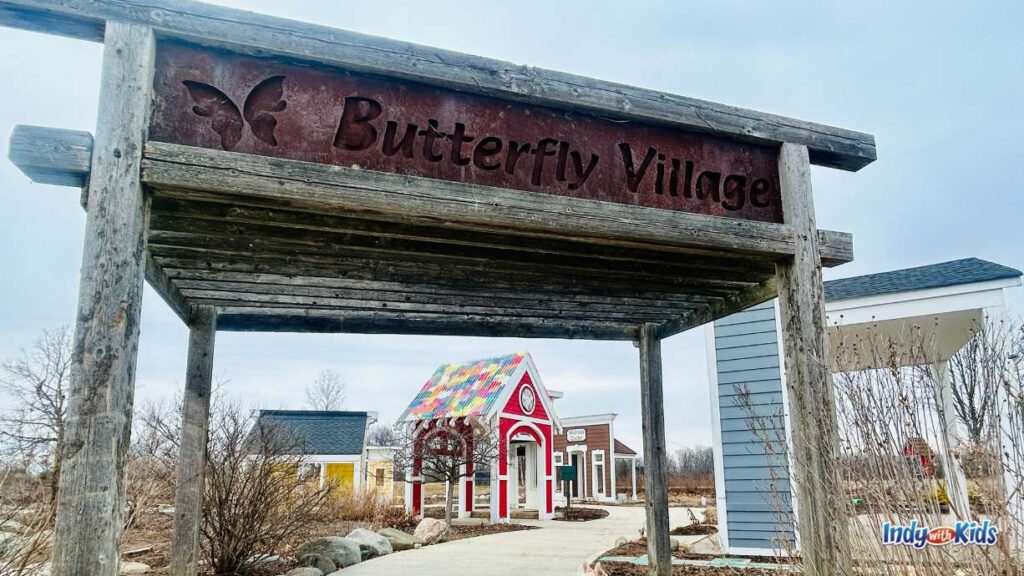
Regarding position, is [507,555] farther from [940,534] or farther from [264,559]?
[940,534]

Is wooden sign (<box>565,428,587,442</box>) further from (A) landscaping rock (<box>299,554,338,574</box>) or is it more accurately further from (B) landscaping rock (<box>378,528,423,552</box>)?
(A) landscaping rock (<box>299,554,338,574</box>)

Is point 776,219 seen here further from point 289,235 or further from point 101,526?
point 101,526

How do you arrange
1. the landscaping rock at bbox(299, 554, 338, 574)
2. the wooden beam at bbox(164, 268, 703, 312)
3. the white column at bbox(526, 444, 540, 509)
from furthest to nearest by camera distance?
the white column at bbox(526, 444, 540, 509) < the landscaping rock at bbox(299, 554, 338, 574) < the wooden beam at bbox(164, 268, 703, 312)

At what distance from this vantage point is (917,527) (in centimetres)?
361

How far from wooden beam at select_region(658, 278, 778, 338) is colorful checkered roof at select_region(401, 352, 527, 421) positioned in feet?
34.4

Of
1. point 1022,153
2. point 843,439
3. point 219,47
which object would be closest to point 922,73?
point 1022,153

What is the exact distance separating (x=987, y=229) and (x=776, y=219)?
14.9 metres

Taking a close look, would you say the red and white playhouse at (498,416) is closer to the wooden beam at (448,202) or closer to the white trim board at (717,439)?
the white trim board at (717,439)

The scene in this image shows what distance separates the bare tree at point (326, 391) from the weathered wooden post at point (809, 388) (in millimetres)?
43381

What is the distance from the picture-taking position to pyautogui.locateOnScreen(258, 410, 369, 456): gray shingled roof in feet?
68.9

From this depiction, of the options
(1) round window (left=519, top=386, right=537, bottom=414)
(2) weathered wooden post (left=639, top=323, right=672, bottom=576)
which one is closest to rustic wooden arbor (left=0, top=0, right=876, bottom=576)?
(2) weathered wooden post (left=639, top=323, right=672, bottom=576)

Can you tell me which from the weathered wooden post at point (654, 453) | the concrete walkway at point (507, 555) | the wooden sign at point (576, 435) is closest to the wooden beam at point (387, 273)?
the weathered wooden post at point (654, 453)

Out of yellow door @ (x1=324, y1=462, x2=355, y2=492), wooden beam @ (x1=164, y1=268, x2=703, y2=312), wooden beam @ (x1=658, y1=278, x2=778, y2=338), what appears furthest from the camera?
yellow door @ (x1=324, y1=462, x2=355, y2=492)

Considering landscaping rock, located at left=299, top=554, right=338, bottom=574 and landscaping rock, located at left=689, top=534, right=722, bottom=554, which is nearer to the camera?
landscaping rock, located at left=299, top=554, right=338, bottom=574
